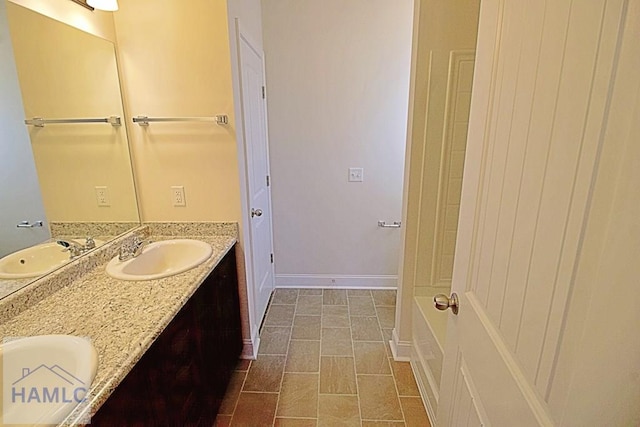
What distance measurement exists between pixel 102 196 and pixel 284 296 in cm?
179

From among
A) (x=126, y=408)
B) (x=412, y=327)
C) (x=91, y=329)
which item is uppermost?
(x=91, y=329)

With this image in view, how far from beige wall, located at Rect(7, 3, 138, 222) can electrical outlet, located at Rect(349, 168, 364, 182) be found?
1741 millimetres

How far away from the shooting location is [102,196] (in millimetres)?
1747

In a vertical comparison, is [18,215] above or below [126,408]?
above

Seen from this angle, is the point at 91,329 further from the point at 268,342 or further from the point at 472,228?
the point at 268,342

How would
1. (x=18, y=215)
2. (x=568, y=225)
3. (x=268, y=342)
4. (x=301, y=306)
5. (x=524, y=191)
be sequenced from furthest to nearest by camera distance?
(x=301, y=306) → (x=268, y=342) → (x=18, y=215) → (x=524, y=191) → (x=568, y=225)

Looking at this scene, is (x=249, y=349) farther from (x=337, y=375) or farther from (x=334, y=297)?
(x=334, y=297)

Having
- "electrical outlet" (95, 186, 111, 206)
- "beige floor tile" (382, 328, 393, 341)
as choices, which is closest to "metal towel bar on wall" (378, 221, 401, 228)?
"beige floor tile" (382, 328, 393, 341)

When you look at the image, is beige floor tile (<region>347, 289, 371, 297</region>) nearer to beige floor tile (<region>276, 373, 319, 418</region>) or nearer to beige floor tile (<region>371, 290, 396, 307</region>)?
beige floor tile (<region>371, 290, 396, 307</region>)

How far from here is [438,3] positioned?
5.75 feet

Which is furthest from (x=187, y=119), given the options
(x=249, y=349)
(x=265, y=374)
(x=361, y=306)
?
(x=361, y=306)

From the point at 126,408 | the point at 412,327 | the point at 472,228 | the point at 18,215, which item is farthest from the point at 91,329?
the point at 412,327

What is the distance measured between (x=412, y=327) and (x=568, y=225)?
181 centimetres

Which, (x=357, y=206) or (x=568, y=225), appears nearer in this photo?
(x=568, y=225)
